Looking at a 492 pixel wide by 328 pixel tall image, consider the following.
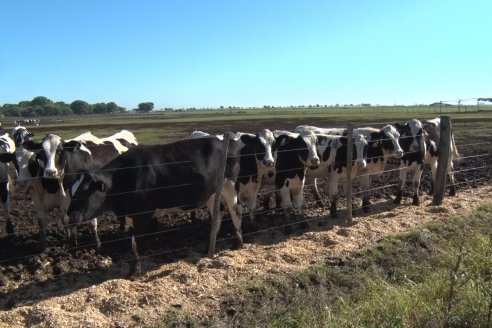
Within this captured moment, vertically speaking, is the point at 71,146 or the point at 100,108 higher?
the point at 100,108

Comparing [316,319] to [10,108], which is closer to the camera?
[316,319]

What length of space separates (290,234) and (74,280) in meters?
4.19

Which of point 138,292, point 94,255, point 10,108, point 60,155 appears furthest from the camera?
point 10,108

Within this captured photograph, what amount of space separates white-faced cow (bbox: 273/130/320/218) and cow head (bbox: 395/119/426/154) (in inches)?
121

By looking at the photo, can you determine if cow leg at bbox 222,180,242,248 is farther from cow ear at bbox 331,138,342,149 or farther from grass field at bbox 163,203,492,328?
cow ear at bbox 331,138,342,149

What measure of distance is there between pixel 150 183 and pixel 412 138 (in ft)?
26.9

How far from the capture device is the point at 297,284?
6566 mm

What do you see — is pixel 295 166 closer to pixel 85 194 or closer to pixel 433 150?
pixel 433 150

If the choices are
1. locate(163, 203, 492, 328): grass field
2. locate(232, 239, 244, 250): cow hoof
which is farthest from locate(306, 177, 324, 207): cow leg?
locate(163, 203, 492, 328): grass field

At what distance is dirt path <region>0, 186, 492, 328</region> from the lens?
573cm

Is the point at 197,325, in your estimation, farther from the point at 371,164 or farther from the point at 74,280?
the point at 371,164

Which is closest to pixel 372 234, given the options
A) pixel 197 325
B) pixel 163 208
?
pixel 163 208

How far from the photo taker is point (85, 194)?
7.32 meters

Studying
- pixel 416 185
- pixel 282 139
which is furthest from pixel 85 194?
pixel 416 185
